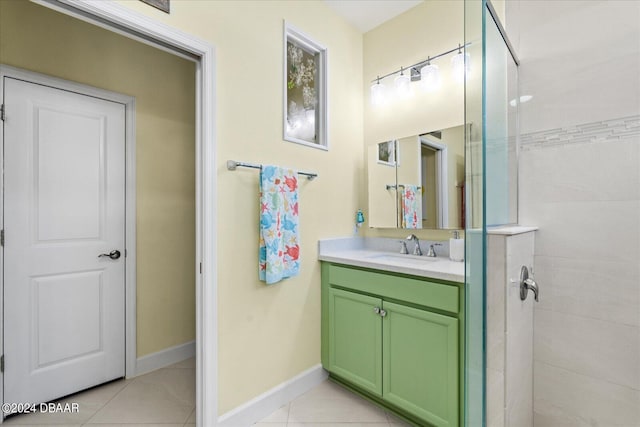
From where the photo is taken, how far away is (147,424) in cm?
168

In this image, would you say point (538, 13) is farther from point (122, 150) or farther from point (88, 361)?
point (88, 361)

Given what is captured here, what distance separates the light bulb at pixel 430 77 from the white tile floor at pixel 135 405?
2609 millimetres

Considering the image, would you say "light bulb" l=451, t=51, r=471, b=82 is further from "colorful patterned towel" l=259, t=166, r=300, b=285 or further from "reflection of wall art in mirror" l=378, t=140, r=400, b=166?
"colorful patterned towel" l=259, t=166, r=300, b=285

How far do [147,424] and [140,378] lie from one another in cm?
61

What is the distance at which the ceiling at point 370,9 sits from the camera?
7.14 ft

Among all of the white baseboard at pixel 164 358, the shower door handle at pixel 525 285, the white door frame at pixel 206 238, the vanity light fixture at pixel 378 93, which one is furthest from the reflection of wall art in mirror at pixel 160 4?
the white baseboard at pixel 164 358

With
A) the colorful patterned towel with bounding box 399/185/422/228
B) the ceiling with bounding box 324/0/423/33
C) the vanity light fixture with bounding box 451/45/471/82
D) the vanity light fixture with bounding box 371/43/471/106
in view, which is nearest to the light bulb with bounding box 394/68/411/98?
the vanity light fixture with bounding box 371/43/471/106

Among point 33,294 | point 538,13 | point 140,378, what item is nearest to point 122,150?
point 33,294

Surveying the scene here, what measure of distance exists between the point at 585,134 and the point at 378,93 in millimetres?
1380

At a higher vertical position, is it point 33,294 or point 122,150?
point 122,150

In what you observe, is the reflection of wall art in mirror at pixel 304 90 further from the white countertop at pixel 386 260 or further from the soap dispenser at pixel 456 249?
the soap dispenser at pixel 456 249

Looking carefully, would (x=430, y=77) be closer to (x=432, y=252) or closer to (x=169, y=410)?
(x=432, y=252)

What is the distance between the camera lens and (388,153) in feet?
7.59

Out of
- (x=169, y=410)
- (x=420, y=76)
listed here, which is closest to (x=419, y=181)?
(x=420, y=76)
